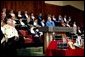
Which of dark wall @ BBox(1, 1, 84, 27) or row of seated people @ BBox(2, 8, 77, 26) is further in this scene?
dark wall @ BBox(1, 1, 84, 27)

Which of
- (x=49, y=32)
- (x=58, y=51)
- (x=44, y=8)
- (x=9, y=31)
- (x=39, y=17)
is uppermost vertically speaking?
(x=44, y=8)

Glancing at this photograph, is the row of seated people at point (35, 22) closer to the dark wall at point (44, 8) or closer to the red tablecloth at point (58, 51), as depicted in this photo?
the dark wall at point (44, 8)

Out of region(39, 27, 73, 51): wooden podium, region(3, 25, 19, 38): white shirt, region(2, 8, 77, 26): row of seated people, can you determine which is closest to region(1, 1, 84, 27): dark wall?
region(2, 8, 77, 26): row of seated people

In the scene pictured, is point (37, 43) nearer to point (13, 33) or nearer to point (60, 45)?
point (13, 33)

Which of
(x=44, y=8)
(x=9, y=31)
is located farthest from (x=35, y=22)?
(x=9, y=31)

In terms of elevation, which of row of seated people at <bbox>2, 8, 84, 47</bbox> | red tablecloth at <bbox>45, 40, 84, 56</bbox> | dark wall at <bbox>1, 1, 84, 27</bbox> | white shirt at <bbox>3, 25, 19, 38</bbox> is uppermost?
dark wall at <bbox>1, 1, 84, 27</bbox>

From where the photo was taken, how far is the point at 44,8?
6.14 m

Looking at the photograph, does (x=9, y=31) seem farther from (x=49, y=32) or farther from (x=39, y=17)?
(x=49, y=32)

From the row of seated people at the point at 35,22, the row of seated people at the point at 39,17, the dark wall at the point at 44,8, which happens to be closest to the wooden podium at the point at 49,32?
the row of seated people at the point at 35,22

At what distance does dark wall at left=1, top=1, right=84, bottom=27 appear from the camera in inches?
219

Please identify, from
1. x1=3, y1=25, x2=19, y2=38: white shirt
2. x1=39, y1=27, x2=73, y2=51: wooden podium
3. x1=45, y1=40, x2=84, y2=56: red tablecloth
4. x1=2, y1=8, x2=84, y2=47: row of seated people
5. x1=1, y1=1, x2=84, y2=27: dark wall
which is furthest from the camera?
x1=1, y1=1, x2=84, y2=27: dark wall

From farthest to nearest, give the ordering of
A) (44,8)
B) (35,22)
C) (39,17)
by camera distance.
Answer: (44,8) < (39,17) < (35,22)

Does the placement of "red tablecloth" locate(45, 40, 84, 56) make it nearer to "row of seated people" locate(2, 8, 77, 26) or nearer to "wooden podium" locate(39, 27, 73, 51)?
"wooden podium" locate(39, 27, 73, 51)

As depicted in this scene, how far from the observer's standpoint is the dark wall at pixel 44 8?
5.55 metres
